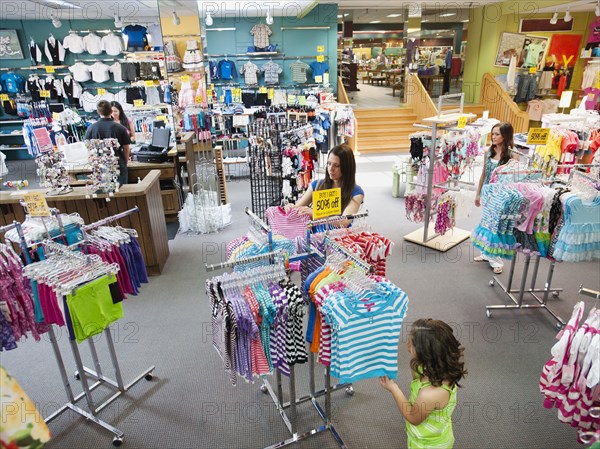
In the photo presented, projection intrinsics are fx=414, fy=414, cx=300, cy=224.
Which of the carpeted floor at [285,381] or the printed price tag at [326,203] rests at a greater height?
the printed price tag at [326,203]

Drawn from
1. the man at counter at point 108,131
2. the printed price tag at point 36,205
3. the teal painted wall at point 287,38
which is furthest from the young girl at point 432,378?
the teal painted wall at point 287,38

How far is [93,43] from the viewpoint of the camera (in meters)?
10.2

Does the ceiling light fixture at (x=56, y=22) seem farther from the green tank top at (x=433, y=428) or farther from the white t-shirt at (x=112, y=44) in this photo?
the green tank top at (x=433, y=428)

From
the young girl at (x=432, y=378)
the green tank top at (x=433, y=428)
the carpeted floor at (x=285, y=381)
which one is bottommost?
the carpeted floor at (x=285, y=381)

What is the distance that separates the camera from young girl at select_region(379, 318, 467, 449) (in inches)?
76.1

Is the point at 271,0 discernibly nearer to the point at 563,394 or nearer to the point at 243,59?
the point at 243,59

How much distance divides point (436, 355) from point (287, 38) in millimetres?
10914

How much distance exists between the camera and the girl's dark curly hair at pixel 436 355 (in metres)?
1.93

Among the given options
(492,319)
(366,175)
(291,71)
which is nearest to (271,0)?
(291,71)

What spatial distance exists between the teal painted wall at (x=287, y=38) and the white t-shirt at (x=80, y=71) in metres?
3.14

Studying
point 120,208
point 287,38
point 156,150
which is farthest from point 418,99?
point 120,208

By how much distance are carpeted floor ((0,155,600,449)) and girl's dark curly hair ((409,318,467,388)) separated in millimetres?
1050

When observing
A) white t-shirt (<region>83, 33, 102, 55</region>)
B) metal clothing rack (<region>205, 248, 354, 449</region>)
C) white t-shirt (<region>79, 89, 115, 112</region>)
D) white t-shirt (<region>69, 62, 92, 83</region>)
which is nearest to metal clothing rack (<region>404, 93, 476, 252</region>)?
metal clothing rack (<region>205, 248, 354, 449</region>)

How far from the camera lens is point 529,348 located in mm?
3586
